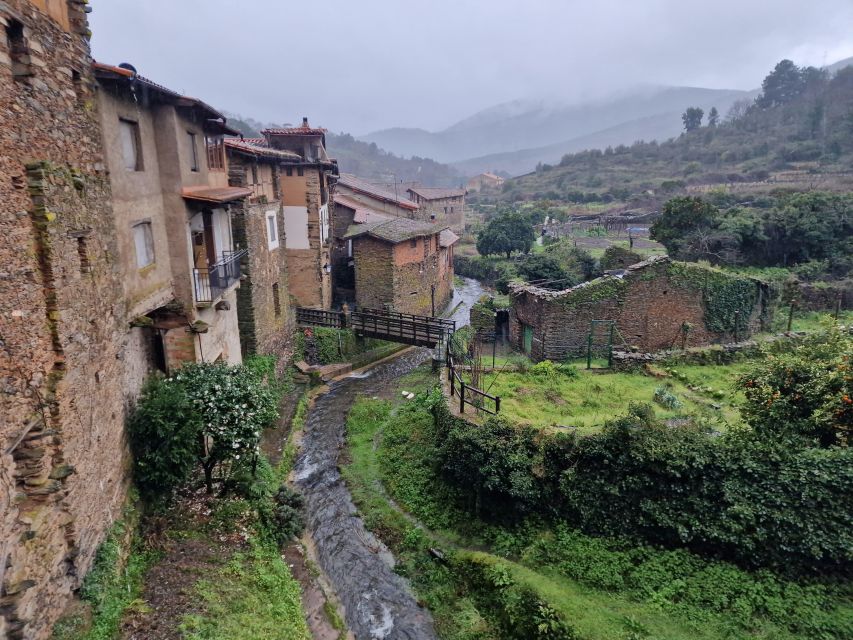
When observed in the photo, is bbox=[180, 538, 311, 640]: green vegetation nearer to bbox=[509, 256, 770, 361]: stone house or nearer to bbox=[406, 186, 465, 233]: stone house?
bbox=[509, 256, 770, 361]: stone house

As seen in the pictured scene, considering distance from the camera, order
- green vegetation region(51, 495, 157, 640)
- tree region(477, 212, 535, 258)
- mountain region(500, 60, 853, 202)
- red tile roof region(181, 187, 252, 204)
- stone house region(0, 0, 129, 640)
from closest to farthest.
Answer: stone house region(0, 0, 129, 640)
green vegetation region(51, 495, 157, 640)
red tile roof region(181, 187, 252, 204)
tree region(477, 212, 535, 258)
mountain region(500, 60, 853, 202)

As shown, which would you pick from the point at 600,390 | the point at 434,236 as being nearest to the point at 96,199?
the point at 600,390

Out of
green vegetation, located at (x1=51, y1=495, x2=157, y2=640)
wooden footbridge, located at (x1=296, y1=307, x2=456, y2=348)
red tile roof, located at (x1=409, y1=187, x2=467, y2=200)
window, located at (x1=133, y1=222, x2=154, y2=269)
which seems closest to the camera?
green vegetation, located at (x1=51, y1=495, x2=157, y2=640)

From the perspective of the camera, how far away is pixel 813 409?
1075 cm

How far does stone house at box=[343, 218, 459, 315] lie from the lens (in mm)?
28359

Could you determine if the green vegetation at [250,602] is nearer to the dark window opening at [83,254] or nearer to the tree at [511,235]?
the dark window opening at [83,254]

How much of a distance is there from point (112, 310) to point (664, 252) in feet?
99.9

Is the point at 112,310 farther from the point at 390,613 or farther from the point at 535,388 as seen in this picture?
the point at 535,388

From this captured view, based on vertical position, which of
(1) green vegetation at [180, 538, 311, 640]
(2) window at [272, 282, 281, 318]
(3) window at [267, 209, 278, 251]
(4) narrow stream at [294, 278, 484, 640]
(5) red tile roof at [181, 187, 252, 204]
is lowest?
(4) narrow stream at [294, 278, 484, 640]

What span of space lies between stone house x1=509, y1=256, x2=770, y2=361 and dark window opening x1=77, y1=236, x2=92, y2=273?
1476cm

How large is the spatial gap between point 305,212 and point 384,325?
6.60 m

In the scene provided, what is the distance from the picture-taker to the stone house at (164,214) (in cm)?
1067

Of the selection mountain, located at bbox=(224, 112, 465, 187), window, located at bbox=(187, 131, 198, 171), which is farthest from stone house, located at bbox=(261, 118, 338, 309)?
mountain, located at bbox=(224, 112, 465, 187)

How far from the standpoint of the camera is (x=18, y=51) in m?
7.16
